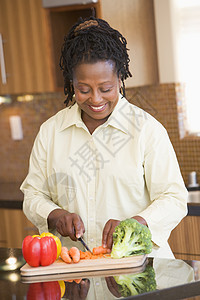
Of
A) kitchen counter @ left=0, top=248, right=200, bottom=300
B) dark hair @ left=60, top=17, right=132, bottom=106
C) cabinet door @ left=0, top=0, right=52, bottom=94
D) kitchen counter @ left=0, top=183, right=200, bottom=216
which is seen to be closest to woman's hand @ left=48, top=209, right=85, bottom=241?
kitchen counter @ left=0, top=248, right=200, bottom=300

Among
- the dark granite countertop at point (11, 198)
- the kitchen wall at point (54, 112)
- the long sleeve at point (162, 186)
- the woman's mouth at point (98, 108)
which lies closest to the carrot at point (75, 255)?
the long sleeve at point (162, 186)

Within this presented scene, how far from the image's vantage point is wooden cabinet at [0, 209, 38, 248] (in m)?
3.63

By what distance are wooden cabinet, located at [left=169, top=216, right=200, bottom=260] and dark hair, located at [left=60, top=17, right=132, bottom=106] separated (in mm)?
1339

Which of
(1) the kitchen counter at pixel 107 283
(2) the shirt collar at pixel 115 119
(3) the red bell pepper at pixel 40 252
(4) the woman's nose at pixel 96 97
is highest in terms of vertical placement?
(4) the woman's nose at pixel 96 97

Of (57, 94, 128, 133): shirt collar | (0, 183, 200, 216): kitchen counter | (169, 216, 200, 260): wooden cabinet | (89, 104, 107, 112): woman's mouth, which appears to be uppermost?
(89, 104, 107, 112): woman's mouth

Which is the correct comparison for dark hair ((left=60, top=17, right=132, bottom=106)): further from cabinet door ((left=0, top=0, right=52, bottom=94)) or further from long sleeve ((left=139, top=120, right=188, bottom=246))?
cabinet door ((left=0, top=0, right=52, bottom=94))

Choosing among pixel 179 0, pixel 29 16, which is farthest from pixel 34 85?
pixel 179 0

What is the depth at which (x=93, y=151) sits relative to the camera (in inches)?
80.6

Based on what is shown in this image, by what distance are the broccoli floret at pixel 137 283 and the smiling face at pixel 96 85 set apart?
22.7 inches

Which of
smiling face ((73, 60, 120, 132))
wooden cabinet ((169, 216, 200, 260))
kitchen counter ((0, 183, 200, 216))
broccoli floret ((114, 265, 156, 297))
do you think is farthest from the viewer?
kitchen counter ((0, 183, 200, 216))

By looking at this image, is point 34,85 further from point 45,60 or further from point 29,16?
point 29,16

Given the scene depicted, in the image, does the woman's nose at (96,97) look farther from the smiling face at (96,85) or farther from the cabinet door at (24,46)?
the cabinet door at (24,46)

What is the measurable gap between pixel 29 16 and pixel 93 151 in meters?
1.94

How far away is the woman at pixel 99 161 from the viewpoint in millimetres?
1872
